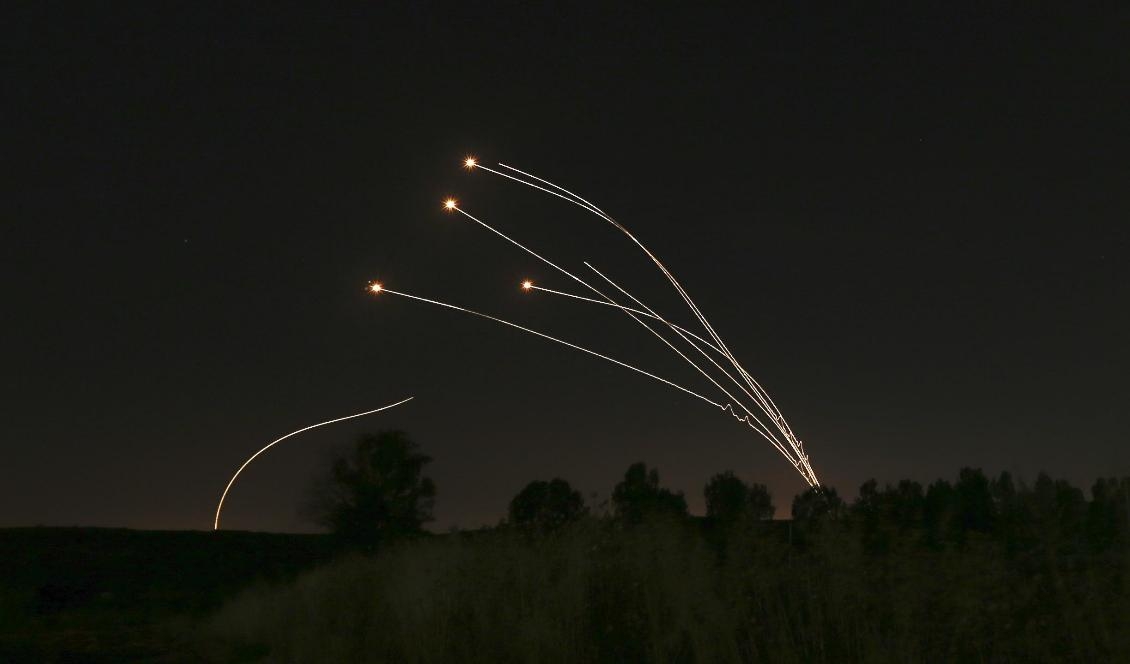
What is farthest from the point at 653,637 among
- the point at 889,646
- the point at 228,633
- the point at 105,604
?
the point at 105,604

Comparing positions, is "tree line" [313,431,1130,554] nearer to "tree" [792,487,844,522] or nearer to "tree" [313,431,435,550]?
"tree" [792,487,844,522]

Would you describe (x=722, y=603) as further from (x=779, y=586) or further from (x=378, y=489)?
(x=378, y=489)

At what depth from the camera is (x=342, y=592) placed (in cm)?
1308

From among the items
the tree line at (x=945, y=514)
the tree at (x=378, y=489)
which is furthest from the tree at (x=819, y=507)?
the tree at (x=378, y=489)

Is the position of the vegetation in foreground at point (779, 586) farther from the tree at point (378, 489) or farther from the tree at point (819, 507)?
the tree at point (378, 489)

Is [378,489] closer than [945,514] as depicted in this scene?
No

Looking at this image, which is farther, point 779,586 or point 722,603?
point 779,586

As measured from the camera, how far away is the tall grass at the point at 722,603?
655cm

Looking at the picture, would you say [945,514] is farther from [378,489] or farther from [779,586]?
[378,489]

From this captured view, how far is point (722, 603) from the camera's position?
791cm

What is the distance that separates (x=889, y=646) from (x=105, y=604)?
27.1m

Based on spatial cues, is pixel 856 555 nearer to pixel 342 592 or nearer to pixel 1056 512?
pixel 1056 512

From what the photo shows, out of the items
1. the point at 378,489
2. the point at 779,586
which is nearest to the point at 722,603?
the point at 779,586

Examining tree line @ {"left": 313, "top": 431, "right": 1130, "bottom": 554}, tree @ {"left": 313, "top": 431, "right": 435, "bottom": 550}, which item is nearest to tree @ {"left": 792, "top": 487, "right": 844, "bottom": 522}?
tree line @ {"left": 313, "top": 431, "right": 1130, "bottom": 554}
